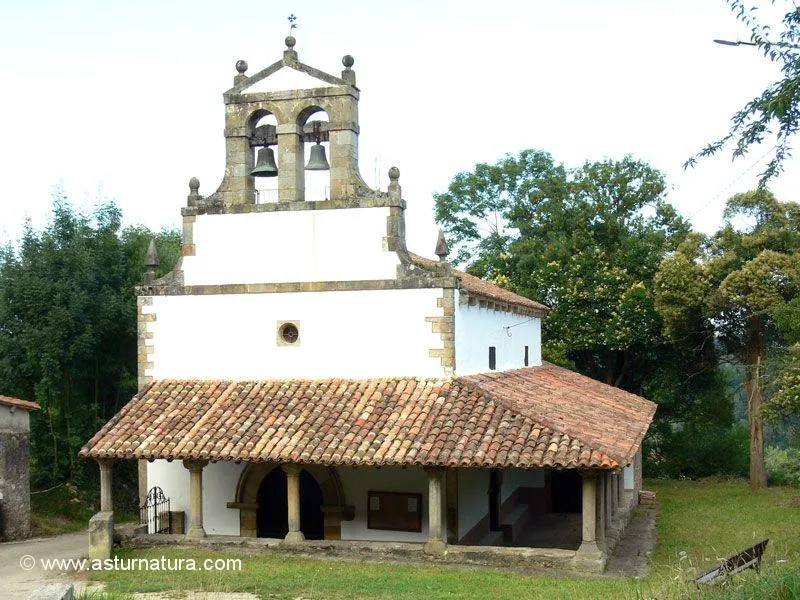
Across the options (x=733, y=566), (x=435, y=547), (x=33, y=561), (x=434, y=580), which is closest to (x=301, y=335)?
(x=435, y=547)

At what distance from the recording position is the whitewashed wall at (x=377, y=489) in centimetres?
1723

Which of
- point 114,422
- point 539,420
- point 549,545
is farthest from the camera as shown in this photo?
point 549,545

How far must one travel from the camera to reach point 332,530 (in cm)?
1756

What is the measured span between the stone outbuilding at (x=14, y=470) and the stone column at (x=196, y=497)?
6.42 m

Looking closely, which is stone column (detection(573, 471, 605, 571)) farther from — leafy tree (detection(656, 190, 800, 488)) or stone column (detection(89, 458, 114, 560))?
leafy tree (detection(656, 190, 800, 488))

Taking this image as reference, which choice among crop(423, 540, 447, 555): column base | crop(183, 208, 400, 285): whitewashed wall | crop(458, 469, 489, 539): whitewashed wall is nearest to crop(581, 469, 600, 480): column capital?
crop(423, 540, 447, 555): column base

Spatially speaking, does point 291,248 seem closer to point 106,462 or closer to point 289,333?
point 289,333

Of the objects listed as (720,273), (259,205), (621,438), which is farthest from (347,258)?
(720,273)

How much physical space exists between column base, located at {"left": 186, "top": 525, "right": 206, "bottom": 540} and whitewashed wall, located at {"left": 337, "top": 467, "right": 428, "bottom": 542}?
2.52 metres

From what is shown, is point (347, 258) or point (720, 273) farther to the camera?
point (720, 273)

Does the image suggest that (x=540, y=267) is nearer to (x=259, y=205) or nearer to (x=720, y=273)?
(x=720, y=273)

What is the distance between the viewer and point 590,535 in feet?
49.9

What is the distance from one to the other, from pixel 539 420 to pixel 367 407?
300 centimetres

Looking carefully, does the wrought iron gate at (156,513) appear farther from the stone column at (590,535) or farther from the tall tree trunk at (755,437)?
the tall tree trunk at (755,437)
